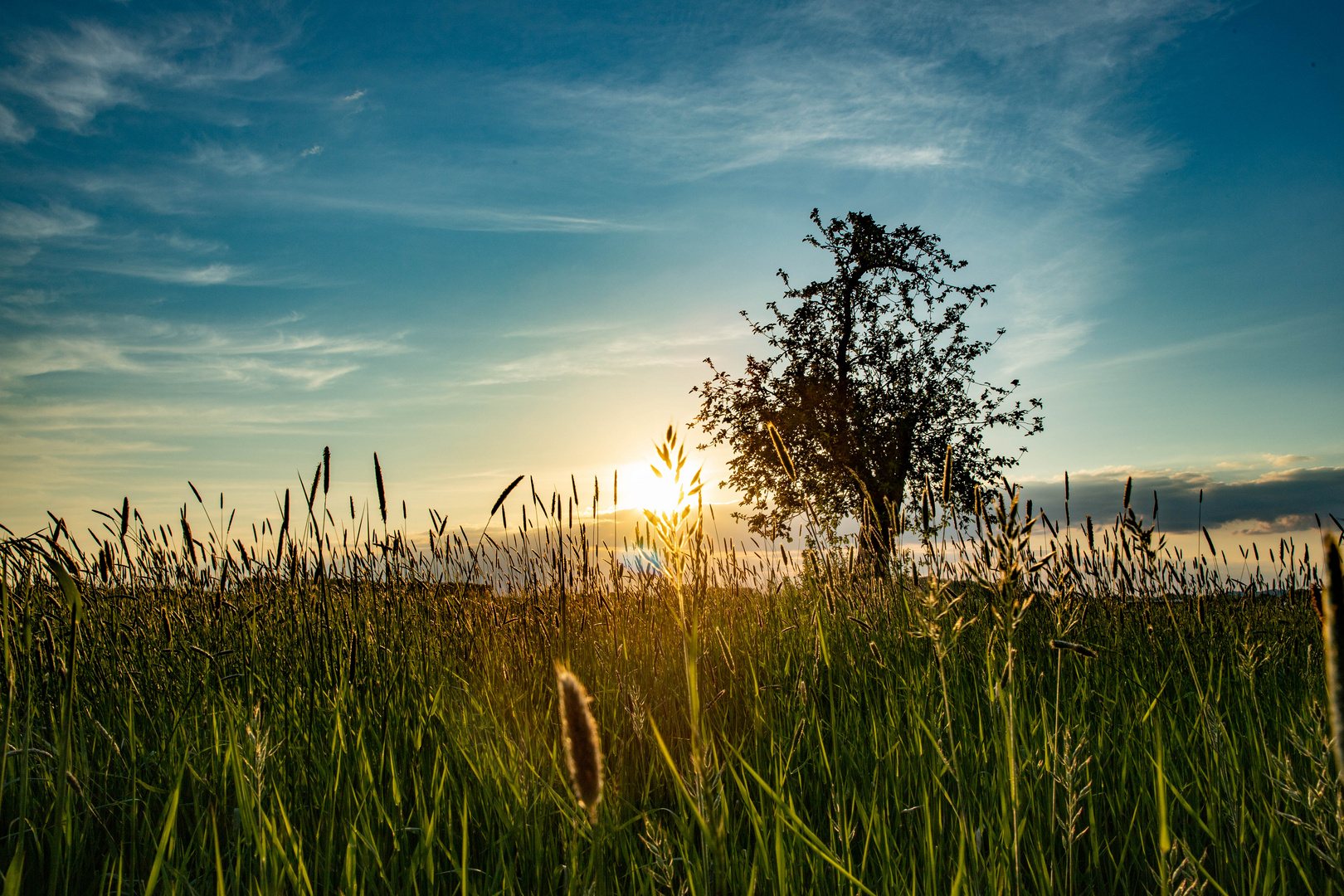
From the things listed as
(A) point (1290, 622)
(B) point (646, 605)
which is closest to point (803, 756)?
(B) point (646, 605)

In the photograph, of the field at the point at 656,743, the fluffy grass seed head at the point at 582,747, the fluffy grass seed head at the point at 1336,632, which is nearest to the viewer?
the fluffy grass seed head at the point at 1336,632

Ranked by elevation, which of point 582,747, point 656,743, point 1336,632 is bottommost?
point 656,743

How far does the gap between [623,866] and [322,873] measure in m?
0.81

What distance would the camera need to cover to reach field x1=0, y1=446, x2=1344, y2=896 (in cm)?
154

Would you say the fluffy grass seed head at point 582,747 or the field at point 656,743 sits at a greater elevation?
the fluffy grass seed head at point 582,747

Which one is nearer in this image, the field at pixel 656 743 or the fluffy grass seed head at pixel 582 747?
the fluffy grass seed head at pixel 582 747

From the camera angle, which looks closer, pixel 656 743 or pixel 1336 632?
pixel 1336 632

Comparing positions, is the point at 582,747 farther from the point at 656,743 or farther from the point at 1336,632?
the point at 656,743

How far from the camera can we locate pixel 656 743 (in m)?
A: 2.61

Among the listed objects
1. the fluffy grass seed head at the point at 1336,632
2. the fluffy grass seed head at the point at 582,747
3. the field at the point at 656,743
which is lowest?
the field at the point at 656,743

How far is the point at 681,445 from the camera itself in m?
0.97

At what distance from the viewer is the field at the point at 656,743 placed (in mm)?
1543

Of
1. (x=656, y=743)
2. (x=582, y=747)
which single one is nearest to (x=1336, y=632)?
(x=582, y=747)

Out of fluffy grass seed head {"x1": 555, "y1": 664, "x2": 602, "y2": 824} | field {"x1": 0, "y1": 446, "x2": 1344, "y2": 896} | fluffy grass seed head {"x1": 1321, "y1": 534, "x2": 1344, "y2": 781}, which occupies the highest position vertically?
fluffy grass seed head {"x1": 1321, "y1": 534, "x2": 1344, "y2": 781}
